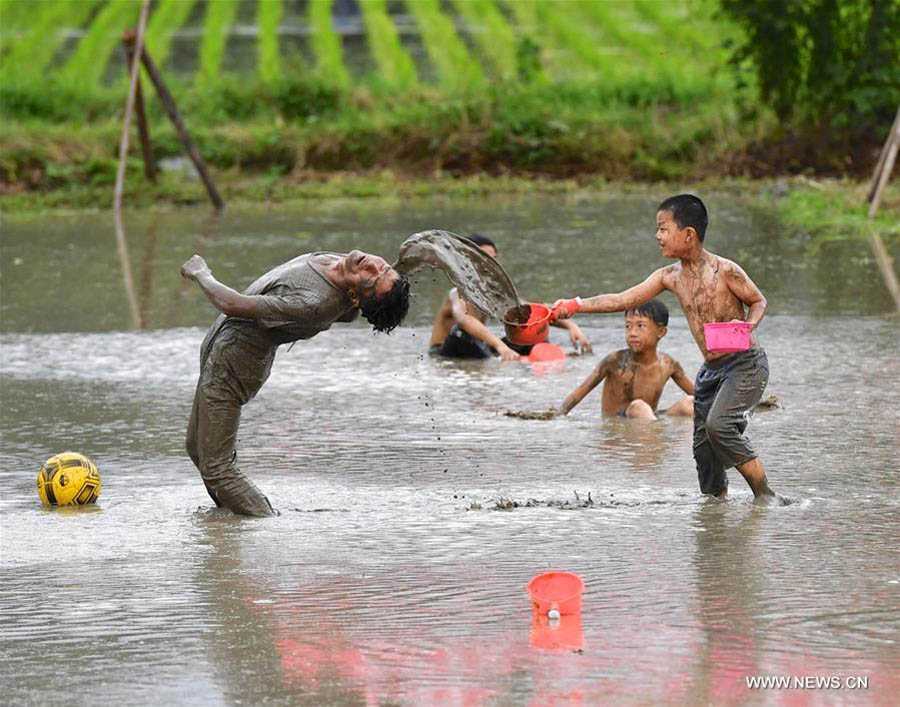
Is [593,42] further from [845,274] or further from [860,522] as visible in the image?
[860,522]

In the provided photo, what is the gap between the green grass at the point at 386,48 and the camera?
28.6m

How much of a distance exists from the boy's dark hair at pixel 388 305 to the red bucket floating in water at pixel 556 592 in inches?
73.0

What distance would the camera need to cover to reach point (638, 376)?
935 cm

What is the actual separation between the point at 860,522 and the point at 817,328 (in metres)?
5.17

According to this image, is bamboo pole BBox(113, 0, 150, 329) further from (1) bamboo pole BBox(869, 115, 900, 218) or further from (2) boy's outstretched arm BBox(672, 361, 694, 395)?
(2) boy's outstretched arm BBox(672, 361, 694, 395)

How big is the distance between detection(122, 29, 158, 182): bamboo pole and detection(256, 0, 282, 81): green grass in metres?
4.85

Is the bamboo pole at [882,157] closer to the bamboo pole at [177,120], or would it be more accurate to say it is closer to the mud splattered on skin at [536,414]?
the bamboo pole at [177,120]

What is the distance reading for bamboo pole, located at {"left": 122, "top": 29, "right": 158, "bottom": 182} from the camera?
1972cm

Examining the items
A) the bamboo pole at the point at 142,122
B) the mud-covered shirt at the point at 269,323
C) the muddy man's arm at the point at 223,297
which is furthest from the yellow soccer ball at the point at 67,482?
the bamboo pole at the point at 142,122

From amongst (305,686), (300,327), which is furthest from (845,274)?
(305,686)

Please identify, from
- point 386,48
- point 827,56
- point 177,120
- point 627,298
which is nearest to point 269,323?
point 627,298

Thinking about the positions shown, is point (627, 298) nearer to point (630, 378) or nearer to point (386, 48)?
point (630, 378)

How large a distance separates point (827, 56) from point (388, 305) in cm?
1647

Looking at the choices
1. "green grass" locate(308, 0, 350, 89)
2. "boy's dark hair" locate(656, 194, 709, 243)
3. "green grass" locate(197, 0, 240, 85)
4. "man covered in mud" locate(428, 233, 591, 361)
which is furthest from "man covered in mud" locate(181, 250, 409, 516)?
"green grass" locate(197, 0, 240, 85)
